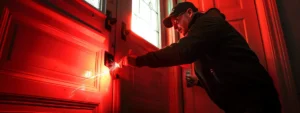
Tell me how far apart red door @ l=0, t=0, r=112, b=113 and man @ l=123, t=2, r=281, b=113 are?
0.21 meters

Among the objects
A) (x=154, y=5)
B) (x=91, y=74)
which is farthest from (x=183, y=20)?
(x=91, y=74)

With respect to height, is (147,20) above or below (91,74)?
above

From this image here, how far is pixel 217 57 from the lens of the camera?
49.5 inches

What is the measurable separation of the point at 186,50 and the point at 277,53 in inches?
49.1

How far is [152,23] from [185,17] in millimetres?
506

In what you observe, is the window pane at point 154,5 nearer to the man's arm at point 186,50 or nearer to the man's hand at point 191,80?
the man's hand at point 191,80

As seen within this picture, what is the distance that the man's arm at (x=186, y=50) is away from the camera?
3.61ft

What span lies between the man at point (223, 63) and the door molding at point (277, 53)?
76 cm

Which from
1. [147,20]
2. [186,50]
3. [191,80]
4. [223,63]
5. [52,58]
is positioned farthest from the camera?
[191,80]

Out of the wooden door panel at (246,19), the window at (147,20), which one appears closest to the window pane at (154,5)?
the window at (147,20)

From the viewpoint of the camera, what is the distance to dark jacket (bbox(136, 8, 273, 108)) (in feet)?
3.65

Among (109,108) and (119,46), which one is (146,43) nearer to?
(119,46)

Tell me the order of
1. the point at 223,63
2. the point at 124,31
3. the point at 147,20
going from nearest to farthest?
the point at 223,63 → the point at 124,31 → the point at 147,20

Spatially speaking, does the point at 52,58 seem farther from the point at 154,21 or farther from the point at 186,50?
the point at 154,21
